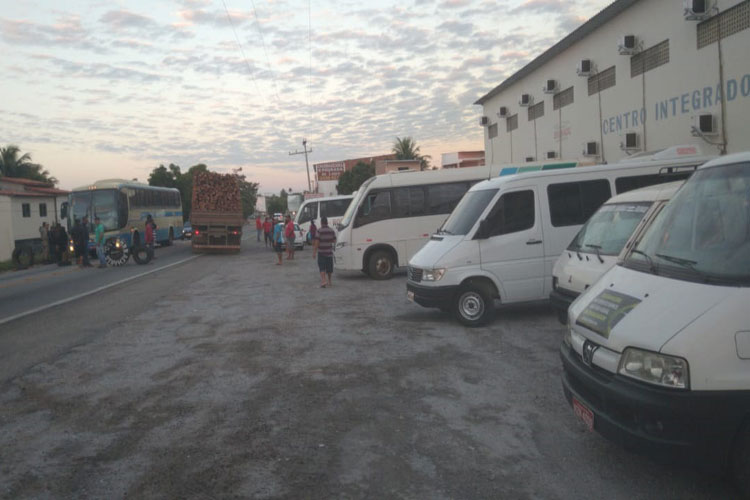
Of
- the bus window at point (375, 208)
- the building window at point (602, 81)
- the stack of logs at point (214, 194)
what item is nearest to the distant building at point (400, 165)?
the stack of logs at point (214, 194)

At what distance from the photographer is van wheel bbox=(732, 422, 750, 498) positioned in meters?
3.15

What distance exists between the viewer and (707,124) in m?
14.5

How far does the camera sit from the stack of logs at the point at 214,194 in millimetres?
28453

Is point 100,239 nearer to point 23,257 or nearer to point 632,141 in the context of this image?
point 23,257

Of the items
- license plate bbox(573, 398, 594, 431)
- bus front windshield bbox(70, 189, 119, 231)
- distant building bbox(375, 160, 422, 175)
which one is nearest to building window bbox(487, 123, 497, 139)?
bus front windshield bbox(70, 189, 119, 231)

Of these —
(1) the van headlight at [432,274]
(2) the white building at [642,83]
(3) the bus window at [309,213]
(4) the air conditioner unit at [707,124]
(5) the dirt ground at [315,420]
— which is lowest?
(5) the dirt ground at [315,420]

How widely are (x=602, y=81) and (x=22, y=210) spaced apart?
137ft

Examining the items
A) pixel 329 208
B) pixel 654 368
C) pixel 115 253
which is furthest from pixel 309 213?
pixel 654 368

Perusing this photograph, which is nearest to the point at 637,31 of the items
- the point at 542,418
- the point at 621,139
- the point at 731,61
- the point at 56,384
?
the point at 621,139

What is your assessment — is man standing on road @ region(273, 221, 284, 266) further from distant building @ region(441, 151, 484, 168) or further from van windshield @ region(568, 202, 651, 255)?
distant building @ region(441, 151, 484, 168)

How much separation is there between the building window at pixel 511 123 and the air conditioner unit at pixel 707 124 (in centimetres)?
1529

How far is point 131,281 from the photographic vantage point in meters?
17.3

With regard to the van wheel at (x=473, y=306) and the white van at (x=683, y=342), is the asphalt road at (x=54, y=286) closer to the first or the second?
the van wheel at (x=473, y=306)

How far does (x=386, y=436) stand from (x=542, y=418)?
1.36 m
